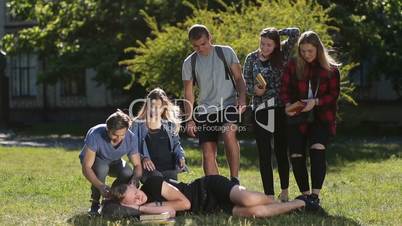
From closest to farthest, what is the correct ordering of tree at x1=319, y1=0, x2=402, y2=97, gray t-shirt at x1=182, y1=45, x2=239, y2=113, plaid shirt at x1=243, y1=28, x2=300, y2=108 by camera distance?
1. plaid shirt at x1=243, y1=28, x2=300, y2=108
2. gray t-shirt at x1=182, y1=45, x2=239, y2=113
3. tree at x1=319, y1=0, x2=402, y2=97

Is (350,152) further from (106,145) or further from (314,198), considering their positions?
(106,145)

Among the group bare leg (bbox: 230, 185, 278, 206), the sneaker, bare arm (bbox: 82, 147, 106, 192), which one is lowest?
the sneaker

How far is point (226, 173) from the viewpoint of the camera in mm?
11766

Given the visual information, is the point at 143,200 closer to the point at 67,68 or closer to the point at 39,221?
the point at 39,221

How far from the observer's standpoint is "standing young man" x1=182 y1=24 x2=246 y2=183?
8.09 meters

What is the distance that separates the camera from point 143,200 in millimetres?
7000

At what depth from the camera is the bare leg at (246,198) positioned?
685 centimetres

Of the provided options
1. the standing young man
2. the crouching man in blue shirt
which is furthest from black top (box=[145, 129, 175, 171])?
the standing young man

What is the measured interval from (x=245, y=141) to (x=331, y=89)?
41.1 ft

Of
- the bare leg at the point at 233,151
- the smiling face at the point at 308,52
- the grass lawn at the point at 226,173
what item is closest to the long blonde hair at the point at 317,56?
the smiling face at the point at 308,52

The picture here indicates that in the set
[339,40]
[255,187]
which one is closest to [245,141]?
[339,40]

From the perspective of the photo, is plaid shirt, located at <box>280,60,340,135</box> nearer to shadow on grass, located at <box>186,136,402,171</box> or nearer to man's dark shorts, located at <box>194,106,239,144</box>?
man's dark shorts, located at <box>194,106,239,144</box>

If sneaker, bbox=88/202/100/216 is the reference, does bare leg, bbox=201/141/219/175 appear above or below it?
above

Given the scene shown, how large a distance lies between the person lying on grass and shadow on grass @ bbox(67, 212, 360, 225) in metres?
0.09
